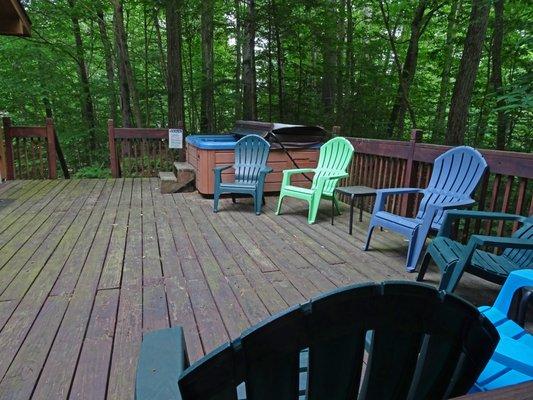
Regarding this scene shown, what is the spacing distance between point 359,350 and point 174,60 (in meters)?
7.14

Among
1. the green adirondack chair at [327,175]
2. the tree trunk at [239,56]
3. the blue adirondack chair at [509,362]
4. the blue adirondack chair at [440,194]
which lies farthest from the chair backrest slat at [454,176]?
the tree trunk at [239,56]

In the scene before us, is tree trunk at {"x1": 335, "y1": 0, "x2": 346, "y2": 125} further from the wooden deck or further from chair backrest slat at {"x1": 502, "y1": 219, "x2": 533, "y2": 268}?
chair backrest slat at {"x1": 502, "y1": 219, "x2": 533, "y2": 268}

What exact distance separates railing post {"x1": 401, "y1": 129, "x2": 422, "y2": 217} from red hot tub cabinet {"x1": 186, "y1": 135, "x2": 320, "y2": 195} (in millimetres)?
1840

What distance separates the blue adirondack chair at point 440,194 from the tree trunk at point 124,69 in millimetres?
6843

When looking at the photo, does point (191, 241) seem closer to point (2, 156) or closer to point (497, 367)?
point (497, 367)

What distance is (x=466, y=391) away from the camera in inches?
28.3

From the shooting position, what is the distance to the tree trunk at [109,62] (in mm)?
9695

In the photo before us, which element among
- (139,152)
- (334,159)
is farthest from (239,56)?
(334,159)

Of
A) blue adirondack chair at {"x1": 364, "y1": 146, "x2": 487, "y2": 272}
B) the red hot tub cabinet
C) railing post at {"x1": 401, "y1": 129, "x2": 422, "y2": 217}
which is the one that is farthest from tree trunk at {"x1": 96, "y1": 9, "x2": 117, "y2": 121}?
blue adirondack chair at {"x1": 364, "y1": 146, "x2": 487, "y2": 272}

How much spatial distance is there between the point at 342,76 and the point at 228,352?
29.1ft

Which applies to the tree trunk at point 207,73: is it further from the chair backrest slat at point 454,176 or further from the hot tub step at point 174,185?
the chair backrest slat at point 454,176

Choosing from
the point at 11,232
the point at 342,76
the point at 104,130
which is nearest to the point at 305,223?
the point at 11,232

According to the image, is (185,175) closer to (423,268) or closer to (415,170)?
(415,170)

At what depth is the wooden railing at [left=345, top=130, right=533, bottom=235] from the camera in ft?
8.54
